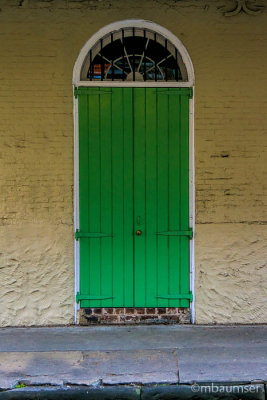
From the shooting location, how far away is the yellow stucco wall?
18.7 ft

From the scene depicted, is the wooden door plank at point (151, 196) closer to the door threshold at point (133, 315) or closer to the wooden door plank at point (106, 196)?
the door threshold at point (133, 315)

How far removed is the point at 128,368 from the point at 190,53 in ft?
11.9

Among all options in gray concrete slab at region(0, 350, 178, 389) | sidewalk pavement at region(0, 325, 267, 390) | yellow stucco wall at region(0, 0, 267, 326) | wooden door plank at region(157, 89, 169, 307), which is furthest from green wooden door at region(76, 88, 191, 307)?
gray concrete slab at region(0, 350, 178, 389)

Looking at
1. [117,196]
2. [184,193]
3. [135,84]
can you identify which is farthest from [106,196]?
[135,84]

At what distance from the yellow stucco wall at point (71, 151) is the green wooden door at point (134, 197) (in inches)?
7.6

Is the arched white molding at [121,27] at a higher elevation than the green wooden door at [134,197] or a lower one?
higher

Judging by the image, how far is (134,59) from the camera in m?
5.87

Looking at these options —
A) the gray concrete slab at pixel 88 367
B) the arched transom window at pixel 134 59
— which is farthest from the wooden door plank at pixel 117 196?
the gray concrete slab at pixel 88 367

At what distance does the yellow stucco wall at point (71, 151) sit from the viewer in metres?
5.70

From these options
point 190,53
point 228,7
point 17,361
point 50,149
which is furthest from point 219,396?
point 228,7

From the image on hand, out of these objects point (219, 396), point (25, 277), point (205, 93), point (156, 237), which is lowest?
point (219, 396)

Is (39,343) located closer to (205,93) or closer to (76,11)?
(205,93)

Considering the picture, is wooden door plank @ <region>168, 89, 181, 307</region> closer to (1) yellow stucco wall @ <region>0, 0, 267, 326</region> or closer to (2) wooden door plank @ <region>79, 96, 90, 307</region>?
(1) yellow stucco wall @ <region>0, 0, 267, 326</region>

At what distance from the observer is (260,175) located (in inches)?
230
